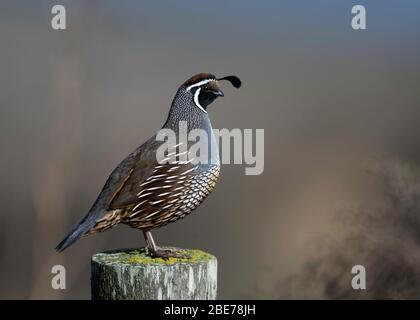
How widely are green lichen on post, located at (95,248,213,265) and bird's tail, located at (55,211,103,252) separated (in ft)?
0.65

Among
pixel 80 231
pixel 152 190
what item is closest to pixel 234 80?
pixel 152 190

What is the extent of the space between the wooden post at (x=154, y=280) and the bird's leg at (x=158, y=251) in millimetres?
162

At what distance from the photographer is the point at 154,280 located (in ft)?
13.3

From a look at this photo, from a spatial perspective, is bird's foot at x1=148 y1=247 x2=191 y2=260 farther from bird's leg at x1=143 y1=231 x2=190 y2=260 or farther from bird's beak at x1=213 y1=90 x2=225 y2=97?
bird's beak at x1=213 y1=90 x2=225 y2=97

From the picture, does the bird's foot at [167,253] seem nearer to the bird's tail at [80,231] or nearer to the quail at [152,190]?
the quail at [152,190]

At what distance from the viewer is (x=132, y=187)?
14.8ft

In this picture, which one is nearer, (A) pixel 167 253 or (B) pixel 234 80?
(A) pixel 167 253

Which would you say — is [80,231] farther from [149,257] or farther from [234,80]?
[234,80]

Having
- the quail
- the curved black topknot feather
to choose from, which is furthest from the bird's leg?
the curved black topknot feather

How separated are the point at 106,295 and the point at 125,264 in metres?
0.20

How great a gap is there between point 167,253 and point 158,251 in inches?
2.3
